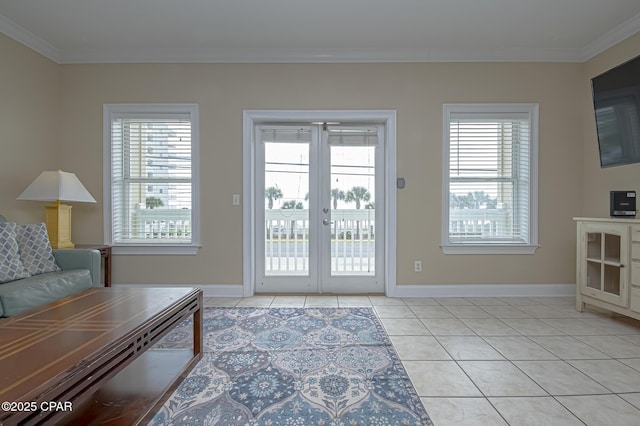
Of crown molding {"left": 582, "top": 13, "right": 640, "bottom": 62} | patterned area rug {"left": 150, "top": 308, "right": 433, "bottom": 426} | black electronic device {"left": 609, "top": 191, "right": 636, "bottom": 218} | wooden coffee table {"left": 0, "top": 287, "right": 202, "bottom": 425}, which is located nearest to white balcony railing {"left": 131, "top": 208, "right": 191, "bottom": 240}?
patterned area rug {"left": 150, "top": 308, "right": 433, "bottom": 426}

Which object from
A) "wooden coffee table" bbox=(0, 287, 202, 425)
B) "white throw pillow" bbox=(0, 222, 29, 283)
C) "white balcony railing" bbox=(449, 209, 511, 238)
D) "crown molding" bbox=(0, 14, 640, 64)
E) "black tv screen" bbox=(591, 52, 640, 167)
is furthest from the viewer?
"white balcony railing" bbox=(449, 209, 511, 238)

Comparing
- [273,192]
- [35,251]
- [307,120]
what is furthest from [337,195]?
[35,251]

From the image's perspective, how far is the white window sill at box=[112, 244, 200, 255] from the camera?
3523mm

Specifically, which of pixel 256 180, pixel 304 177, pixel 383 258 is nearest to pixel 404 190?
pixel 383 258

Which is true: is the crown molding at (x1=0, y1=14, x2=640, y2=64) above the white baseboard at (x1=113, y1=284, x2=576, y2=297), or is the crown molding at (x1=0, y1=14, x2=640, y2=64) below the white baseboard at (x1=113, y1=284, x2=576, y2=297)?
above

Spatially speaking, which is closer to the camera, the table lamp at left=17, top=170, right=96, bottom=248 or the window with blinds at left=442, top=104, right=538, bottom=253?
the table lamp at left=17, top=170, right=96, bottom=248

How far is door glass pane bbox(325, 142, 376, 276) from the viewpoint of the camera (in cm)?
366

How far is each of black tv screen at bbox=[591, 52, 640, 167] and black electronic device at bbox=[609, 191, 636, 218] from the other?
0.30 m

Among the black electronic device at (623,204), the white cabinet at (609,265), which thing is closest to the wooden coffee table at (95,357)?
the white cabinet at (609,265)

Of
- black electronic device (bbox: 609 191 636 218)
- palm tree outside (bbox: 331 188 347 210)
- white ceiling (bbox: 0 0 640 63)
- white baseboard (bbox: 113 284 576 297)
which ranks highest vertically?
white ceiling (bbox: 0 0 640 63)

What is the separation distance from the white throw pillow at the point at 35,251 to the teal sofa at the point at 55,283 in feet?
0.21

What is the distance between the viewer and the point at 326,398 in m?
1.65

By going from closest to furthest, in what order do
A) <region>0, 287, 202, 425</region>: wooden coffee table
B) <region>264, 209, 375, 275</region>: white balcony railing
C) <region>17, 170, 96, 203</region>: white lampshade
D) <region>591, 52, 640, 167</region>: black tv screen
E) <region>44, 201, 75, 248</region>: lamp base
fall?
1. <region>0, 287, 202, 425</region>: wooden coffee table
2. <region>591, 52, 640, 167</region>: black tv screen
3. <region>17, 170, 96, 203</region>: white lampshade
4. <region>44, 201, 75, 248</region>: lamp base
5. <region>264, 209, 375, 275</region>: white balcony railing

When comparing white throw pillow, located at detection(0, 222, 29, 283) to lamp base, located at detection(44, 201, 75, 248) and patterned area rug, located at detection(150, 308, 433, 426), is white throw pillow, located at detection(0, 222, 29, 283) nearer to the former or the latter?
lamp base, located at detection(44, 201, 75, 248)
